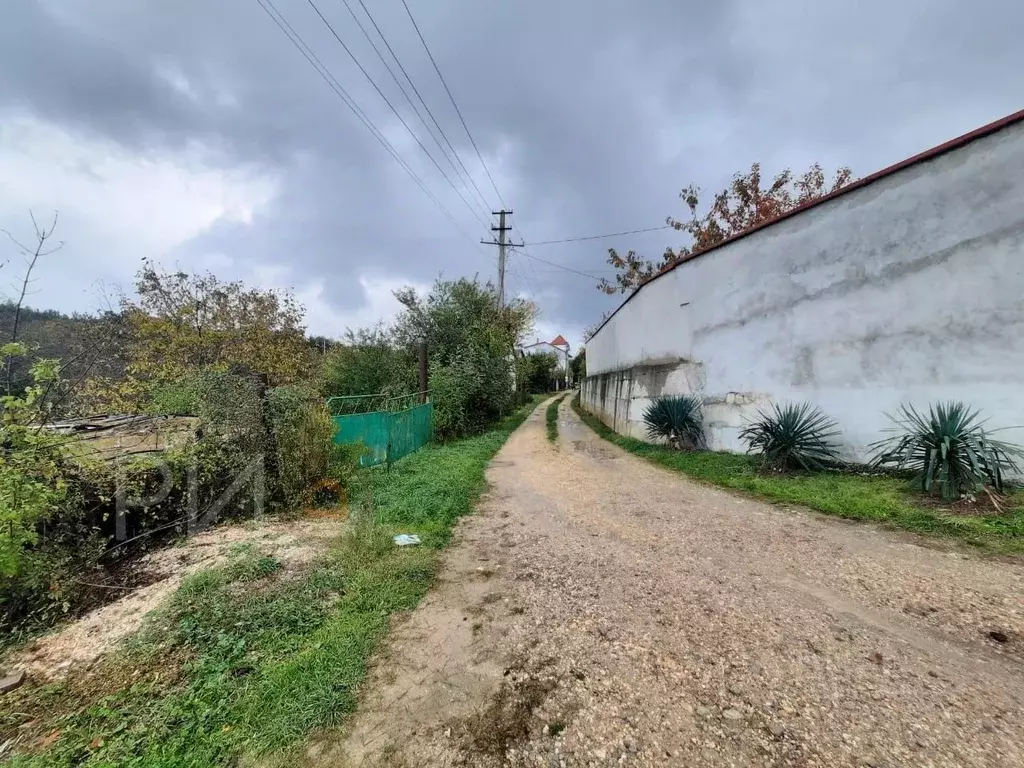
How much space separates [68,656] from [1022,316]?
33.2ft

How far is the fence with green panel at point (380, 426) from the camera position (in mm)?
7871

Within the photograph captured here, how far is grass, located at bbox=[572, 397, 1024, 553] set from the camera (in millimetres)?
4426

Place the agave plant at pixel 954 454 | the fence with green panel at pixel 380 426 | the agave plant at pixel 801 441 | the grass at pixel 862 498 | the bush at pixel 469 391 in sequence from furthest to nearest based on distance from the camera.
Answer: the bush at pixel 469 391, the fence with green panel at pixel 380 426, the agave plant at pixel 801 441, the agave plant at pixel 954 454, the grass at pixel 862 498

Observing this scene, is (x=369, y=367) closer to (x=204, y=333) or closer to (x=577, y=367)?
(x=204, y=333)

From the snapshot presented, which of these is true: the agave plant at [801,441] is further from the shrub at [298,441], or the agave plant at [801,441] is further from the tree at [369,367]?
the tree at [369,367]

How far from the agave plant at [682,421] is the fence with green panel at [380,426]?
20.3 feet

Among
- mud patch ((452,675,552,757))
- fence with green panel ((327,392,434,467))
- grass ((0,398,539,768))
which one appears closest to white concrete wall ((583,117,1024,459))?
fence with green panel ((327,392,434,467))

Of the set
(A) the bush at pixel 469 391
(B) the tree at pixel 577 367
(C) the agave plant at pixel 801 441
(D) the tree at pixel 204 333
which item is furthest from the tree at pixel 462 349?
(B) the tree at pixel 577 367

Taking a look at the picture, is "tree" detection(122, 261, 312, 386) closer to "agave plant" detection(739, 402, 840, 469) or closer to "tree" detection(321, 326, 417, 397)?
"tree" detection(321, 326, 417, 397)

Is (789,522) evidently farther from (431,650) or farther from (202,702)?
(202,702)

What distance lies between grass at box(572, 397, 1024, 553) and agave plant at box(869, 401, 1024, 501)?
0.28 meters

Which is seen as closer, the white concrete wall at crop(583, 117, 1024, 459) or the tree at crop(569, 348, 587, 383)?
the white concrete wall at crop(583, 117, 1024, 459)

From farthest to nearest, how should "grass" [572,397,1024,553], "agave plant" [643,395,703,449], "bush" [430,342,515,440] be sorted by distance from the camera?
1. "bush" [430,342,515,440]
2. "agave plant" [643,395,703,449]
3. "grass" [572,397,1024,553]

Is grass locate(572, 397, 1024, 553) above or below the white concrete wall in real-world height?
below
